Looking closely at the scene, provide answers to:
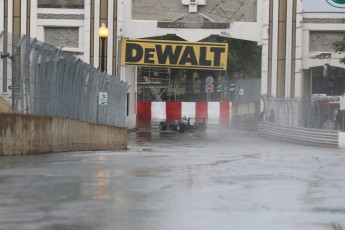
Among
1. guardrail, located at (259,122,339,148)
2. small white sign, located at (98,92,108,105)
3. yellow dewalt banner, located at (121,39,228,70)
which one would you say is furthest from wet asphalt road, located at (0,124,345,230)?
yellow dewalt banner, located at (121,39,228,70)

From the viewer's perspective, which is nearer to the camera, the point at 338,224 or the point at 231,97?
the point at 338,224

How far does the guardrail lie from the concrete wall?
1241 centimetres

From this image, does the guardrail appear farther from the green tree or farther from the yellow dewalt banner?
the green tree

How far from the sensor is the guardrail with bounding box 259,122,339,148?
27706 mm

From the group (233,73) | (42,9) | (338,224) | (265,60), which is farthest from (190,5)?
(233,73)

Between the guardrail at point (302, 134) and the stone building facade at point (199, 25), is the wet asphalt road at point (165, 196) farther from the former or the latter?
the stone building facade at point (199, 25)

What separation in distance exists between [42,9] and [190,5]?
875 centimetres

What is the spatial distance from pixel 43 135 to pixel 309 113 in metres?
17.9

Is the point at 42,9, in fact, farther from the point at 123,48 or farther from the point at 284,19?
the point at 284,19

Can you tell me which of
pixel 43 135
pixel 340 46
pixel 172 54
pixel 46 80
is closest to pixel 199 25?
pixel 172 54

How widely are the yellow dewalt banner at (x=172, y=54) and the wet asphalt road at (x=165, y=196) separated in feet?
78.8

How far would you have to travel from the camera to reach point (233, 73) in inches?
3002

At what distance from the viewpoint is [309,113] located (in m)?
29.9

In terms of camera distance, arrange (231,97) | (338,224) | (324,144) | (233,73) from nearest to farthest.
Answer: (338,224) < (324,144) < (231,97) < (233,73)
